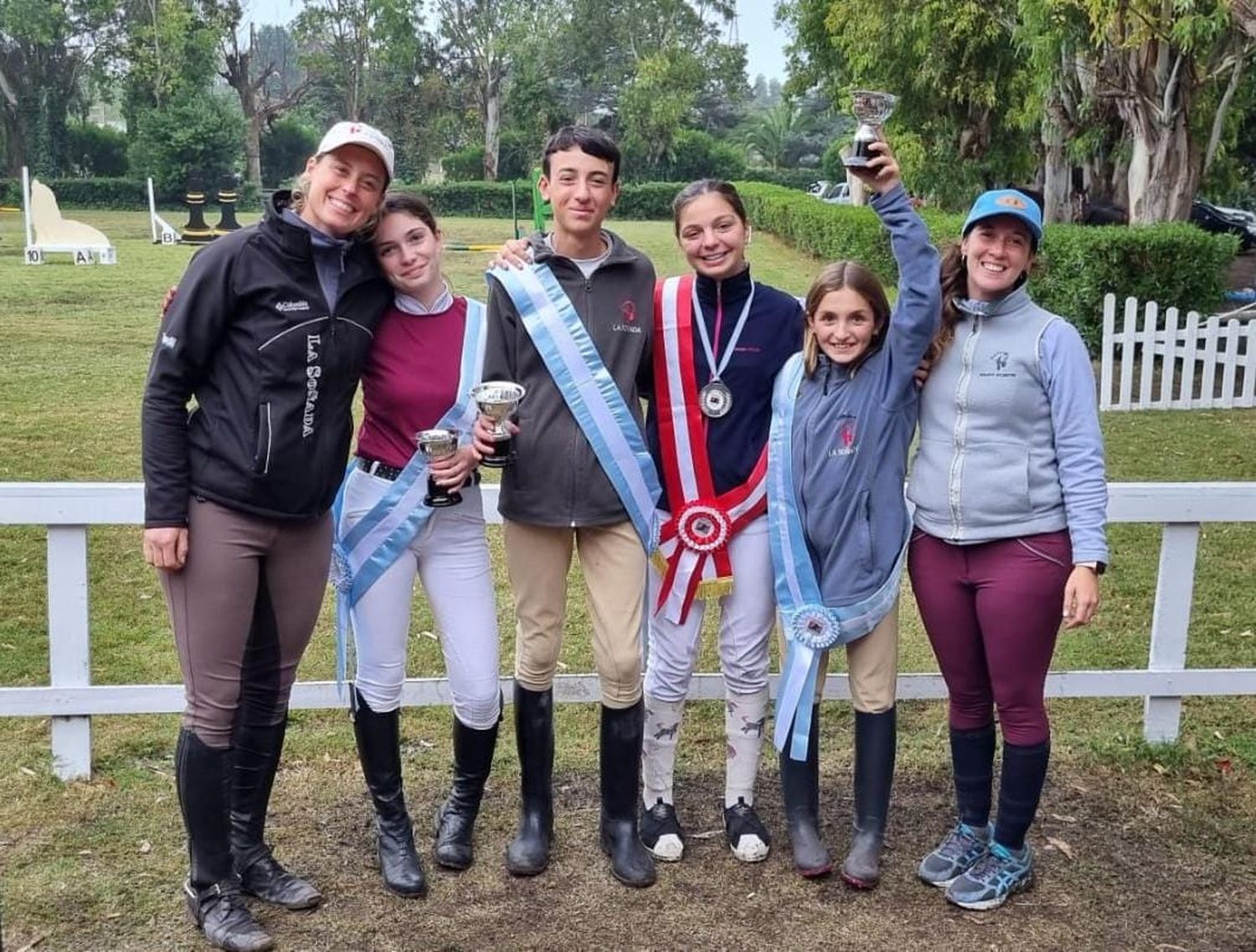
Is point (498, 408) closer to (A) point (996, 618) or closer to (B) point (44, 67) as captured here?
(A) point (996, 618)

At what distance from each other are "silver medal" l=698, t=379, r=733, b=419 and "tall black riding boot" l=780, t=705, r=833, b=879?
845mm

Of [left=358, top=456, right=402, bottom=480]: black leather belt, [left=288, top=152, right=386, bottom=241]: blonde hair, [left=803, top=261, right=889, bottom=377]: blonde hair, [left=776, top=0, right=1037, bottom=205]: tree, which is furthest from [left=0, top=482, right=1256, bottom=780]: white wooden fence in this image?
[left=776, top=0, right=1037, bottom=205]: tree

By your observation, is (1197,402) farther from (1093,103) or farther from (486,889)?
(486,889)

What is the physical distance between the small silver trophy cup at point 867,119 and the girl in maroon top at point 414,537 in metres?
1.07

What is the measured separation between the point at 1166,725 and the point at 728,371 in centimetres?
213

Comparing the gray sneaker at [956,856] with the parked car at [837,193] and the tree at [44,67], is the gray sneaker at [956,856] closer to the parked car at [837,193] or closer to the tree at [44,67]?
the parked car at [837,193]

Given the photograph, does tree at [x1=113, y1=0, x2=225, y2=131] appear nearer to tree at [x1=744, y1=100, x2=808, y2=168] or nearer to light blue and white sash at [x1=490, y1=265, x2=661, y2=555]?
tree at [x1=744, y1=100, x2=808, y2=168]

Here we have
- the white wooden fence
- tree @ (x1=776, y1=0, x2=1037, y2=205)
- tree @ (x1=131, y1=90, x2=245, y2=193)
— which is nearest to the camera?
the white wooden fence

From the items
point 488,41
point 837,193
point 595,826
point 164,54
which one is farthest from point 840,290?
point 488,41

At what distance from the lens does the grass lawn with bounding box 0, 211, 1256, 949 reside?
3.34m

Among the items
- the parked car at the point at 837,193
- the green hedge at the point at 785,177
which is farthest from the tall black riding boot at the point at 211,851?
the green hedge at the point at 785,177

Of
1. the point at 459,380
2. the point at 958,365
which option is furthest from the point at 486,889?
the point at 958,365

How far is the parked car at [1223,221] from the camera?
32.5m

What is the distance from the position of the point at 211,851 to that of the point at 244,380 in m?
1.16
